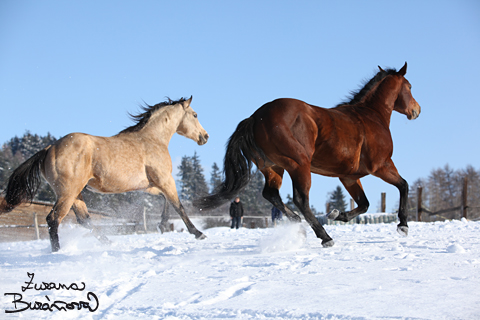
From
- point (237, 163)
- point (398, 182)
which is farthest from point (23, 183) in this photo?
point (398, 182)

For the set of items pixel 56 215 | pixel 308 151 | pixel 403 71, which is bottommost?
pixel 56 215

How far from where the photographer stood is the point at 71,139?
5.66m

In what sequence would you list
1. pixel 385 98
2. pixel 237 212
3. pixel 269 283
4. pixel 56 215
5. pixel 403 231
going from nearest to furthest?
1. pixel 269 283
2. pixel 56 215
3. pixel 403 231
4. pixel 385 98
5. pixel 237 212

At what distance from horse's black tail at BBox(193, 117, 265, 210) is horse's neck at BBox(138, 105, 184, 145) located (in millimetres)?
1703

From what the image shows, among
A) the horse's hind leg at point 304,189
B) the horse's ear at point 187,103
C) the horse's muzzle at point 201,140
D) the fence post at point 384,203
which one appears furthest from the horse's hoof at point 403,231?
the fence post at point 384,203

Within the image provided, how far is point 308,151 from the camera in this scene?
16.0 feet

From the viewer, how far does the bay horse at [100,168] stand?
555 centimetres

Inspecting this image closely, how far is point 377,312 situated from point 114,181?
455cm

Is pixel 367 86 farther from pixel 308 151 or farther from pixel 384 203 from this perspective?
pixel 384 203

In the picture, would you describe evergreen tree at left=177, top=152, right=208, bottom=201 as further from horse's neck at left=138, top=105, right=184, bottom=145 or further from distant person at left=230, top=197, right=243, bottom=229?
horse's neck at left=138, top=105, right=184, bottom=145

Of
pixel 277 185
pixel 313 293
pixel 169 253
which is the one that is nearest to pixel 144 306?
pixel 313 293

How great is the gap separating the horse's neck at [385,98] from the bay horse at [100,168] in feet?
11.1

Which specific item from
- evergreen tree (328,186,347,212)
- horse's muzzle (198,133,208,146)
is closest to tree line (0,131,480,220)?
evergreen tree (328,186,347,212)

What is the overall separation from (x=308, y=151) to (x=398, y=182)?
170 cm
